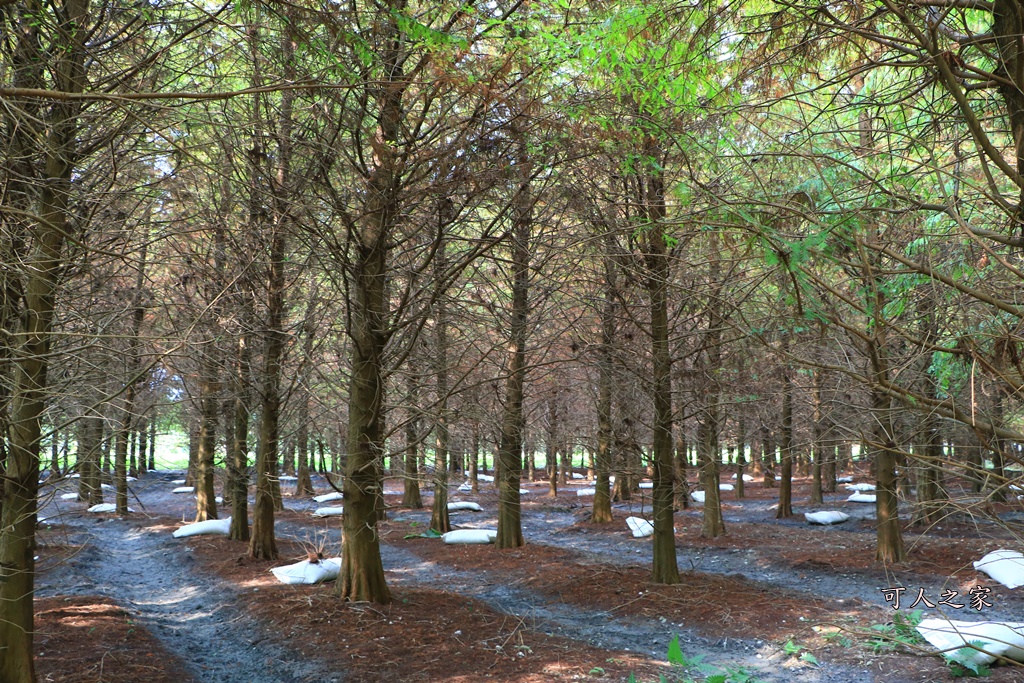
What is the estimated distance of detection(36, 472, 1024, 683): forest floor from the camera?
6.30m

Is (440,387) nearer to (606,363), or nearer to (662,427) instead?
(606,363)

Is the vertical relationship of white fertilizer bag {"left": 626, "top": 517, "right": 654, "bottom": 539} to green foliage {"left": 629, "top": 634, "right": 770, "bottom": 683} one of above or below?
below

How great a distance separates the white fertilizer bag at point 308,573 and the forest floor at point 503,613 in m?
0.17

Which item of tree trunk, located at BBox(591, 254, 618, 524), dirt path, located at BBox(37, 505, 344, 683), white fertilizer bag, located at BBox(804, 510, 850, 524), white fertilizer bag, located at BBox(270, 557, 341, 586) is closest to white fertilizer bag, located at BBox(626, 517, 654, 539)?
tree trunk, located at BBox(591, 254, 618, 524)

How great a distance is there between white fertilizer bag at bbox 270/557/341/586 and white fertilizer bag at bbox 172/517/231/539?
5.86 meters

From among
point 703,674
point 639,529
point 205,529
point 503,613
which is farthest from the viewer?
point 639,529

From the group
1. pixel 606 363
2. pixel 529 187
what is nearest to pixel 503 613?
pixel 606 363

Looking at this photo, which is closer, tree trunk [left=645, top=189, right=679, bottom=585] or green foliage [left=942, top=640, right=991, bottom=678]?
green foliage [left=942, top=640, right=991, bottom=678]

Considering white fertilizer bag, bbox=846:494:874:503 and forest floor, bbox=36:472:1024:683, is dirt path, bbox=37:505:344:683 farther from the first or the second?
white fertilizer bag, bbox=846:494:874:503

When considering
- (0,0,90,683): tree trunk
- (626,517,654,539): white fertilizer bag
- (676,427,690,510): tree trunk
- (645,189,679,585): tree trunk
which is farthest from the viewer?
(626,517,654,539): white fertilizer bag

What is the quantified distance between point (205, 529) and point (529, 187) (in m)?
12.9

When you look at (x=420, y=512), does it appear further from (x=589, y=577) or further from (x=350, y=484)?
(x=350, y=484)

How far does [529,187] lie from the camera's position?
611cm

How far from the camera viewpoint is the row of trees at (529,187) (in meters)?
3.02
